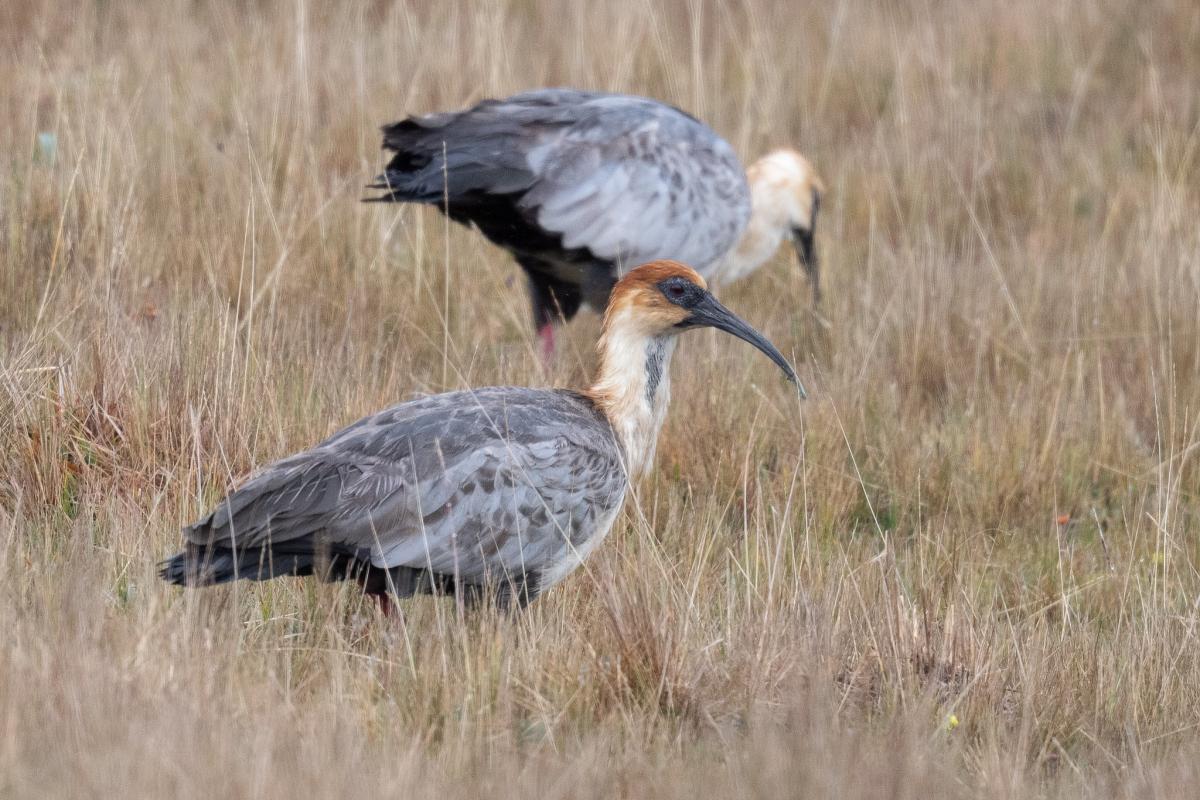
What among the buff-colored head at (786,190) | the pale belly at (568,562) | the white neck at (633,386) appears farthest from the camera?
the buff-colored head at (786,190)

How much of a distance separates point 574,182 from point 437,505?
271 cm

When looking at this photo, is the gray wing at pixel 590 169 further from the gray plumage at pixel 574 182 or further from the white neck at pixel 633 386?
the white neck at pixel 633 386

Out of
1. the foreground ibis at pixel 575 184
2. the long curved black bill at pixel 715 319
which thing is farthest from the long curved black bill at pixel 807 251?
the long curved black bill at pixel 715 319

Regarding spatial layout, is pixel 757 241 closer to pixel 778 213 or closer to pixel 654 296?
pixel 778 213

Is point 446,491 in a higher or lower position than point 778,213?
lower

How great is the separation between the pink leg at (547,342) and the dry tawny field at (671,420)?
0.08m

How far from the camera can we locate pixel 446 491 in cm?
424

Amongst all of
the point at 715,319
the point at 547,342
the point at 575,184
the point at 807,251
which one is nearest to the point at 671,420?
the point at 715,319

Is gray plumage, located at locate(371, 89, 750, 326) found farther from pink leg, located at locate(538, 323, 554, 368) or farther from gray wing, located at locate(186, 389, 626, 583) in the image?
gray wing, located at locate(186, 389, 626, 583)

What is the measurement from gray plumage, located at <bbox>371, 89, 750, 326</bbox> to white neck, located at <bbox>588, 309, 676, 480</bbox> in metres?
1.49

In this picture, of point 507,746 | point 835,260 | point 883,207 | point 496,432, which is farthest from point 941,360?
point 507,746

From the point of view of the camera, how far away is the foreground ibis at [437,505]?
4027mm

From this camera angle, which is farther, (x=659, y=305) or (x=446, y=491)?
(x=659, y=305)

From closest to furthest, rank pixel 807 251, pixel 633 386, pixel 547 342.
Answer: pixel 633 386 < pixel 547 342 < pixel 807 251
